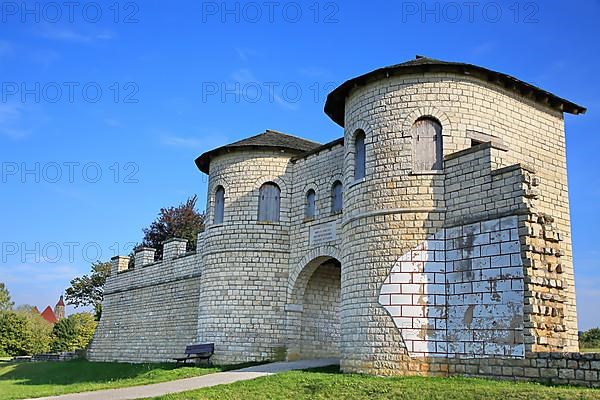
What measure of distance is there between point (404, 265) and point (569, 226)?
4.31 metres

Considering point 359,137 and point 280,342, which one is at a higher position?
point 359,137

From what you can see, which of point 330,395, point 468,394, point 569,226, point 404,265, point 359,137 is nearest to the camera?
point 468,394

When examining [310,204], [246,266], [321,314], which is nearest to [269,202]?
[310,204]

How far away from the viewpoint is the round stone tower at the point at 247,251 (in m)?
19.0

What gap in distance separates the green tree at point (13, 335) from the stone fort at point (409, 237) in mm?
28783

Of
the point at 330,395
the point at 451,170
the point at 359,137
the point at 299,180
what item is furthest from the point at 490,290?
the point at 299,180

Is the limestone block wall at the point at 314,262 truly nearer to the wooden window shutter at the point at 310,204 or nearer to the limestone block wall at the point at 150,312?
the wooden window shutter at the point at 310,204

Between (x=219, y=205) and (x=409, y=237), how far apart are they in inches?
344

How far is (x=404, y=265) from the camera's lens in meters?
13.7

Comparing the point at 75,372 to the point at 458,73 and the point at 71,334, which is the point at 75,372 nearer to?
the point at 458,73

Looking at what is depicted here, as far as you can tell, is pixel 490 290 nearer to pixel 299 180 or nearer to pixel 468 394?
pixel 468 394

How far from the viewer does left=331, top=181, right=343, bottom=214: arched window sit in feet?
59.6

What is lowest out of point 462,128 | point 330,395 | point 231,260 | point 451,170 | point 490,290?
point 330,395

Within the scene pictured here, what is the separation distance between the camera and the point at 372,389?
38.0ft
